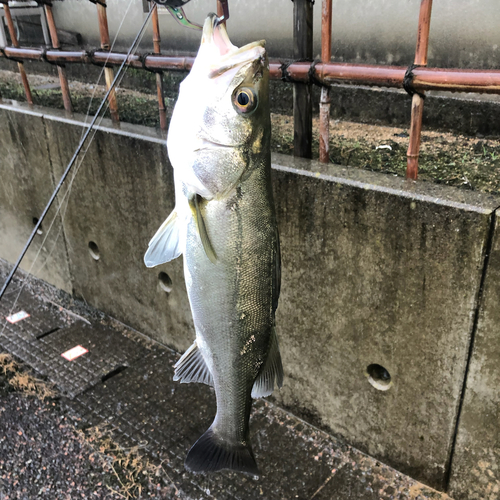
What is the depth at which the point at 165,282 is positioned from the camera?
4.35 m

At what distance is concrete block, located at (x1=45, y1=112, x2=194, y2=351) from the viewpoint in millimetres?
3973

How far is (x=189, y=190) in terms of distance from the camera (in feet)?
6.39

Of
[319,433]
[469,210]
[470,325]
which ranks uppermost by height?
[469,210]

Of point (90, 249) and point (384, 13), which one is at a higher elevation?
point (384, 13)

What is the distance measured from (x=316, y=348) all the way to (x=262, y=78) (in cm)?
210

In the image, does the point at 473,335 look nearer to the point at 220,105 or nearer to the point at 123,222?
the point at 220,105

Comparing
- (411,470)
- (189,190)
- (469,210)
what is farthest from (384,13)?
(411,470)

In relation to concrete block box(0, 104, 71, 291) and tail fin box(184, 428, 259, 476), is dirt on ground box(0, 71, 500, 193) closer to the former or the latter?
concrete block box(0, 104, 71, 291)

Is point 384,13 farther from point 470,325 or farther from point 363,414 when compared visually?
point 363,414

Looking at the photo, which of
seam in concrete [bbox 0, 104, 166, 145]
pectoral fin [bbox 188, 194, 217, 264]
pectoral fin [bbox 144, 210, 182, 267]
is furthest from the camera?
seam in concrete [bbox 0, 104, 166, 145]

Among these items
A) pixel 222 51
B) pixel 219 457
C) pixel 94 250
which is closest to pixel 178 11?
pixel 222 51

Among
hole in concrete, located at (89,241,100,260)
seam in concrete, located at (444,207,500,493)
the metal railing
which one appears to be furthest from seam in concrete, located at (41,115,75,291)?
seam in concrete, located at (444,207,500,493)

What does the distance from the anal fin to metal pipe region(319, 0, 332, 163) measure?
165 cm

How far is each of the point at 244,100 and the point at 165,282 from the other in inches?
109
